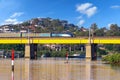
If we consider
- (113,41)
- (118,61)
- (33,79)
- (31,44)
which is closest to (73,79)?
(33,79)

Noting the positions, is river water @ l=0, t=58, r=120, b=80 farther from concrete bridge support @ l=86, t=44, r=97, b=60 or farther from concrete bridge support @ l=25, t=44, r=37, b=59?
concrete bridge support @ l=25, t=44, r=37, b=59

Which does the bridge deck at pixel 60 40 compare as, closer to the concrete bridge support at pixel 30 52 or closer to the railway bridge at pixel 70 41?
the railway bridge at pixel 70 41

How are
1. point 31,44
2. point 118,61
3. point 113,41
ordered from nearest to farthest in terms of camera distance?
point 118,61, point 113,41, point 31,44

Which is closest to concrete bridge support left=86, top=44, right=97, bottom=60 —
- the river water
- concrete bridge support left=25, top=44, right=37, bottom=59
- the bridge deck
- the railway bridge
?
the railway bridge

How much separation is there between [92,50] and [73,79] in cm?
9148

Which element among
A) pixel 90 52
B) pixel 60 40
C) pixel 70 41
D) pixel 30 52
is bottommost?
pixel 90 52

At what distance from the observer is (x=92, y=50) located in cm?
12225

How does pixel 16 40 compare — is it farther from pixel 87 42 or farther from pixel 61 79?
pixel 61 79

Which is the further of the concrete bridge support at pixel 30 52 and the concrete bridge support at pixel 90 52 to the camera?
the concrete bridge support at pixel 30 52

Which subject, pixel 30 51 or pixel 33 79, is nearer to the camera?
pixel 33 79

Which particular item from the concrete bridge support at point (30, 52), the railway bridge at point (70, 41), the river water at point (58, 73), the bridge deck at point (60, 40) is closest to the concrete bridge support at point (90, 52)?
the railway bridge at point (70, 41)

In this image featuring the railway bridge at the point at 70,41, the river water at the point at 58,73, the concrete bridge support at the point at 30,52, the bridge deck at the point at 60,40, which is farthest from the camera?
the concrete bridge support at the point at 30,52

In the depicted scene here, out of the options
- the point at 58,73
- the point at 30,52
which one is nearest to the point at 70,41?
the point at 30,52

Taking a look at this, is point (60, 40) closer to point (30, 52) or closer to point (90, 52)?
point (30, 52)
